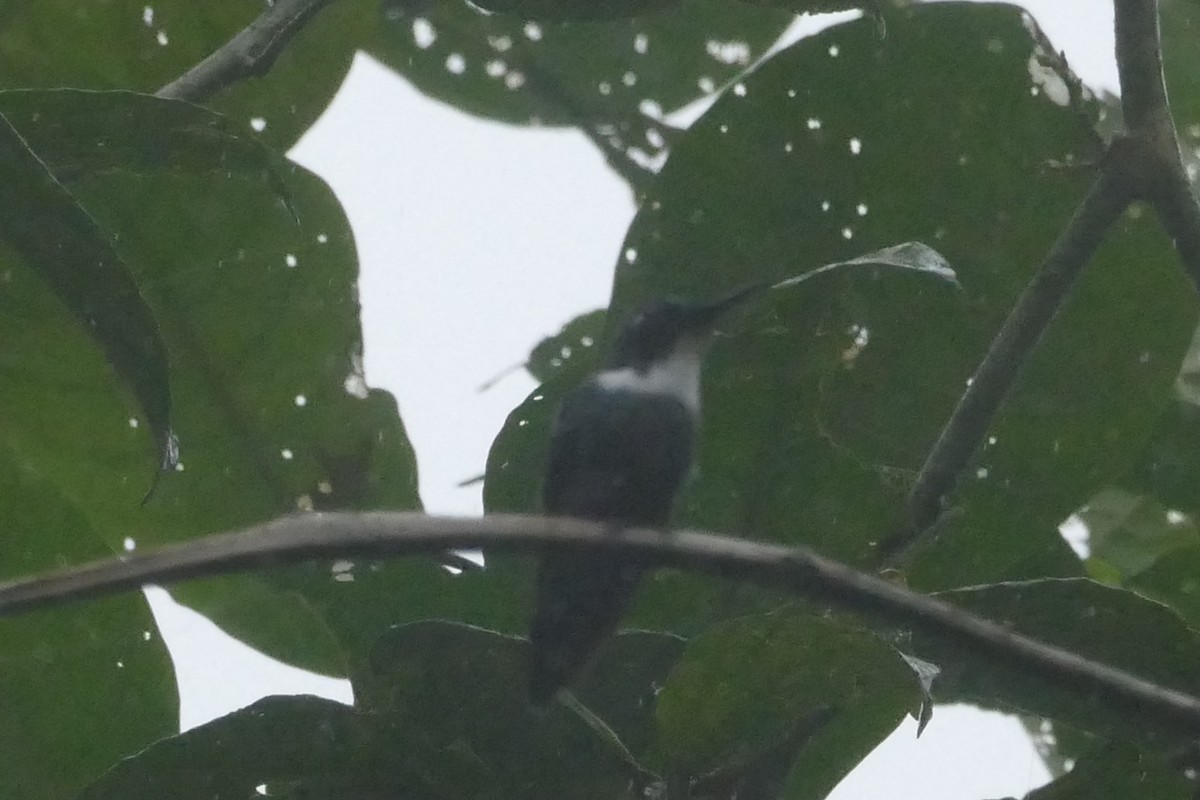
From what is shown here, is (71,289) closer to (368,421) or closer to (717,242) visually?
(368,421)

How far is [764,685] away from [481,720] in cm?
41

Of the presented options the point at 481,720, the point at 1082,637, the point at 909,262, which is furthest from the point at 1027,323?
the point at 481,720

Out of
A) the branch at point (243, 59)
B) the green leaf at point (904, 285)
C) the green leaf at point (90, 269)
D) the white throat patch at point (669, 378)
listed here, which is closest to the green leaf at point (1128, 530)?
the green leaf at point (904, 285)

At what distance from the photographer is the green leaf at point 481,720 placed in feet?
6.41

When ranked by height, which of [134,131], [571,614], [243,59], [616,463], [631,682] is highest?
[243,59]

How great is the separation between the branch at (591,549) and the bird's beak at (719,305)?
44.1 inches

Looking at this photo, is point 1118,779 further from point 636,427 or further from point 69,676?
point 69,676

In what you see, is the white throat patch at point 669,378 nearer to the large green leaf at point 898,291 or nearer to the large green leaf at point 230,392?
the large green leaf at point 898,291

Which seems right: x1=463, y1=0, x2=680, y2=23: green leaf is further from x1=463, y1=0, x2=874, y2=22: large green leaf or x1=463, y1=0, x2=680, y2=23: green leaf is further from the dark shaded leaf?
the dark shaded leaf

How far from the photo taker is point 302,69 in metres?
2.72

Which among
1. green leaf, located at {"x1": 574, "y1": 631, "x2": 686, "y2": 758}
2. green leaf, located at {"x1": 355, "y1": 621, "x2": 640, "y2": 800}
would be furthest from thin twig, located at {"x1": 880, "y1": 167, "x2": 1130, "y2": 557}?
green leaf, located at {"x1": 355, "y1": 621, "x2": 640, "y2": 800}

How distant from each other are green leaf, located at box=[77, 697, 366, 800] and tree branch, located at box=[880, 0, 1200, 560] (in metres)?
0.83

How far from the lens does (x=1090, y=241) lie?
6.79 ft

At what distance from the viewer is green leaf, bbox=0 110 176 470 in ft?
6.22
